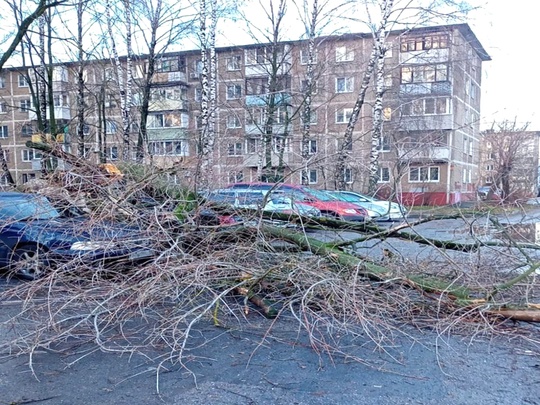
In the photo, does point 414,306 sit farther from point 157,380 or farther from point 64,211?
point 64,211

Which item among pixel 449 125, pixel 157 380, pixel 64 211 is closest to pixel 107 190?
pixel 64 211

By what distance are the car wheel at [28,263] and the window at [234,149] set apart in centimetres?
368

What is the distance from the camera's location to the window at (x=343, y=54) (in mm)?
21672

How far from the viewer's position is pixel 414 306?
496cm

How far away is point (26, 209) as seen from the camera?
628cm

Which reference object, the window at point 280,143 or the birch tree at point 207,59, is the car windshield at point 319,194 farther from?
the birch tree at point 207,59

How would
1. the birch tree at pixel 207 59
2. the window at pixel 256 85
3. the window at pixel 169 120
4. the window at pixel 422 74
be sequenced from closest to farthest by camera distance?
the birch tree at pixel 207 59
the window at pixel 256 85
the window at pixel 422 74
the window at pixel 169 120

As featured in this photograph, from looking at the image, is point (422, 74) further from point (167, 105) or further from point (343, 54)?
point (167, 105)

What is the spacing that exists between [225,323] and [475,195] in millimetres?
3899

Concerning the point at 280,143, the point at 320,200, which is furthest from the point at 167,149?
the point at 320,200

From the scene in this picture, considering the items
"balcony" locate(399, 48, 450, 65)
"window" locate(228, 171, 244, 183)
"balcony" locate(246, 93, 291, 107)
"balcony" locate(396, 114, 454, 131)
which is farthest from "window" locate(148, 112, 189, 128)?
"window" locate(228, 171, 244, 183)

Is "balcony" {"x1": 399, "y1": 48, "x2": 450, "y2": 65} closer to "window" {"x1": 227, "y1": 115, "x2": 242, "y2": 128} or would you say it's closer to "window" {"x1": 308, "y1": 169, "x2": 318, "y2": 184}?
"window" {"x1": 227, "y1": 115, "x2": 242, "y2": 128}

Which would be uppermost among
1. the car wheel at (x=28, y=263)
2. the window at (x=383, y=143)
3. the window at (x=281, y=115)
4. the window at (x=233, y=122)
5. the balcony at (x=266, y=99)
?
the balcony at (x=266, y=99)

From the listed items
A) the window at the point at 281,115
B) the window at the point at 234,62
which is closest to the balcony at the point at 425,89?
the window at the point at 281,115
